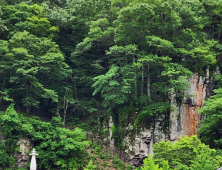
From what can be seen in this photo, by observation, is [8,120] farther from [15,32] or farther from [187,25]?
[187,25]

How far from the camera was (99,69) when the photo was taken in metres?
26.9

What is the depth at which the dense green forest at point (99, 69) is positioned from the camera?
20.2m

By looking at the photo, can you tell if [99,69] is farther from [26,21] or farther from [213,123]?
[213,123]

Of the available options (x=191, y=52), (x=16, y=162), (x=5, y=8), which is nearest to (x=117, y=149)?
(x=16, y=162)

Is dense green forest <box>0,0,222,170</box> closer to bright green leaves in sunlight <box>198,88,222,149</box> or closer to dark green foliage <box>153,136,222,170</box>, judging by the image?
bright green leaves in sunlight <box>198,88,222,149</box>

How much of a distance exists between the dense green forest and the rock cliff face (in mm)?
493

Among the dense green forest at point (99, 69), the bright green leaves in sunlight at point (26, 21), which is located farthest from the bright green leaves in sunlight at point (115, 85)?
the bright green leaves in sunlight at point (26, 21)

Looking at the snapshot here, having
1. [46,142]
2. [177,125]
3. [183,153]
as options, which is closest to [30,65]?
[46,142]

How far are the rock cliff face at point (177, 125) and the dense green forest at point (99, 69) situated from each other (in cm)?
49

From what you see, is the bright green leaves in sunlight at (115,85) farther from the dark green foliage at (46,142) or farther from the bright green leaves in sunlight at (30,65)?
the dark green foliage at (46,142)

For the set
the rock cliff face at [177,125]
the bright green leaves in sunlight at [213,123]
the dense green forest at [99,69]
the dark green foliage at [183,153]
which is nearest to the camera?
the dark green foliage at [183,153]

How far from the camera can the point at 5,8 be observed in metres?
25.4

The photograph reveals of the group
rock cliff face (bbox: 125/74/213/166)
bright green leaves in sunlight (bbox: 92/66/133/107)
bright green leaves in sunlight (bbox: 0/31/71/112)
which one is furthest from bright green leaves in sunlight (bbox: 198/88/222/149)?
bright green leaves in sunlight (bbox: 0/31/71/112)

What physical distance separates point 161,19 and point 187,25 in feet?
8.15
